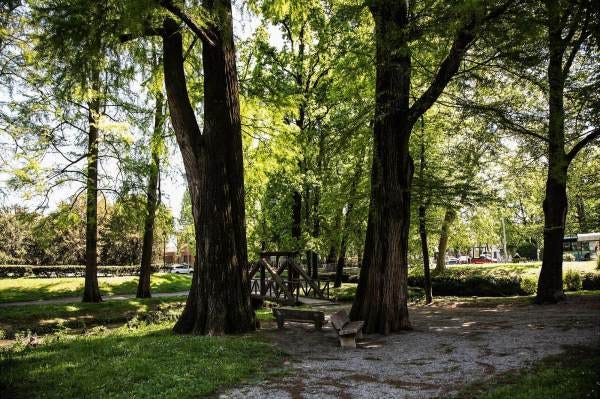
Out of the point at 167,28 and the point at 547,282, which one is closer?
the point at 167,28

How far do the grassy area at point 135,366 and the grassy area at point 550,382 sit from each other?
3.51 metres

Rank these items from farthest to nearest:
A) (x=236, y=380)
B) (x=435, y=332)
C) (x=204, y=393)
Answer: (x=435, y=332)
(x=236, y=380)
(x=204, y=393)

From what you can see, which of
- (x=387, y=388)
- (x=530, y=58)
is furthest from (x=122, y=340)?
(x=530, y=58)

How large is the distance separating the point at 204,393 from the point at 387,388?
2.55m

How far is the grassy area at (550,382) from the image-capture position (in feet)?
16.9

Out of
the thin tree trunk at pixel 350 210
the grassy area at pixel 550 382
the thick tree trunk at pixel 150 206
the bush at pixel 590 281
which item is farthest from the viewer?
the bush at pixel 590 281

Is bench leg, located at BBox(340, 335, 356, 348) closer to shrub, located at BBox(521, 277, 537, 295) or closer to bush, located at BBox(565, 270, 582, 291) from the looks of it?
shrub, located at BBox(521, 277, 537, 295)

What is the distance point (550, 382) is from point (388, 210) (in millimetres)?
6547

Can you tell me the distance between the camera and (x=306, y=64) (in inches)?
1040

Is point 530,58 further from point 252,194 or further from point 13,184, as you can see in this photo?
point 252,194

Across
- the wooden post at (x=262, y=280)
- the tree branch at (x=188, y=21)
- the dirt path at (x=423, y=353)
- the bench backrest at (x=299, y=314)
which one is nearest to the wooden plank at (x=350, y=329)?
the dirt path at (x=423, y=353)

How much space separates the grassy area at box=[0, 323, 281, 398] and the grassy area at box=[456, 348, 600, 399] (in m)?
3.51

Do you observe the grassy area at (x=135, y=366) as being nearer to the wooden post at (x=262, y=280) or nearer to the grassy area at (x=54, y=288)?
the wooden post at (x=262, y=280)

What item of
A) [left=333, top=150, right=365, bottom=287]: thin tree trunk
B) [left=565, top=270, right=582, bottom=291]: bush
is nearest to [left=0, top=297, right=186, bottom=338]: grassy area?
[left=333, top=150, right=365, bottom=287]: thin tree trunk
